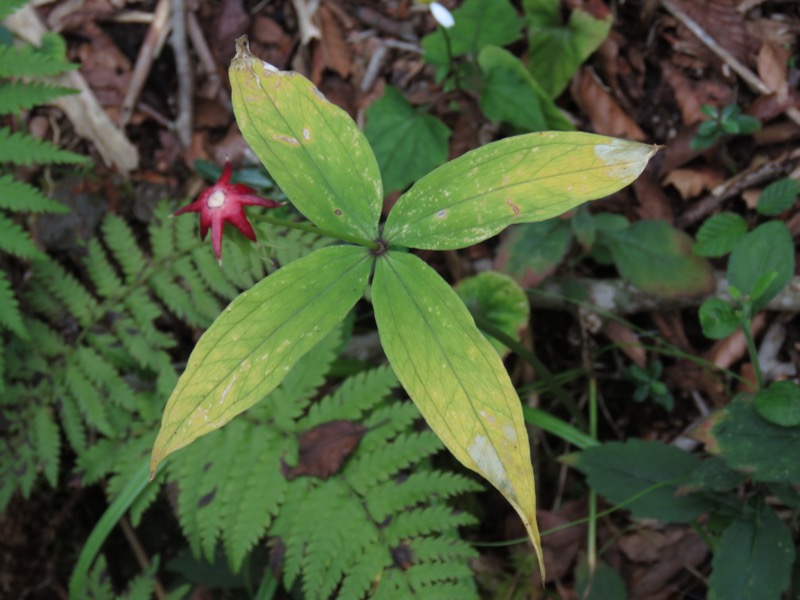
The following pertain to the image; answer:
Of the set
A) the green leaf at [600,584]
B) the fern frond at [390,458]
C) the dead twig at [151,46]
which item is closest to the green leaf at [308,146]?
the fern frond at [390,458]

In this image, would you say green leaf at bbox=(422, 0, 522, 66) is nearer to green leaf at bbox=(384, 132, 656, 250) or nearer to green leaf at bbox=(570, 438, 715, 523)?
green leaf at bbox=(384, 132, 656, 250)

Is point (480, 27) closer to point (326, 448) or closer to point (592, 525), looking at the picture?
point (326, 448)

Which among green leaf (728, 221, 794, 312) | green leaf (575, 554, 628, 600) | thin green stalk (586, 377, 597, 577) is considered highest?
green leaf (728, 221, 794, 312)

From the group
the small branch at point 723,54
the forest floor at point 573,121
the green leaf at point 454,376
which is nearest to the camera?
the green leaf at point 454,376

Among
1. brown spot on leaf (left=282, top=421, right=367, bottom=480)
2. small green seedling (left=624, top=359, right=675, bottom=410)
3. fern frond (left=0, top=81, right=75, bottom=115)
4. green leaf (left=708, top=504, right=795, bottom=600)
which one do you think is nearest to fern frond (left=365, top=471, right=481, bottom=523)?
brown spot on leaf (left=282, top=421, right=367, bottom=480)

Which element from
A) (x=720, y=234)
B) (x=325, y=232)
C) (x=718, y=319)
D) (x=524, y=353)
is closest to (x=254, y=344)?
(x=325, y=232)

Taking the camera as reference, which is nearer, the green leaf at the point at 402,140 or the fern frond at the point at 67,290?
the green leaf at the point at 402,140

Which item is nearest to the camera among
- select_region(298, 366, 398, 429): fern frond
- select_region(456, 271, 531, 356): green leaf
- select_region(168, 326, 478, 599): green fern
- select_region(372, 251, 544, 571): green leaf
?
select_region(372, 251, 544, 571): green leaf

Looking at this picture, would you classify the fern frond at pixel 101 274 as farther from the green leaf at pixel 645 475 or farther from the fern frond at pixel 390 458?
the green leaf at pixel 645 475
